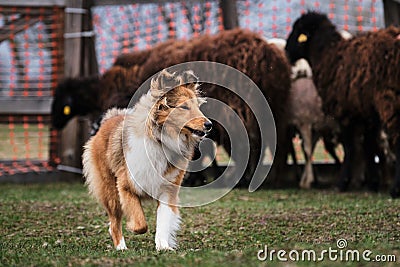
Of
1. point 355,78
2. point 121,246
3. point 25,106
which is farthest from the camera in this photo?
point 25,106

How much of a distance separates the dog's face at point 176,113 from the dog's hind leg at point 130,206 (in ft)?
1.65

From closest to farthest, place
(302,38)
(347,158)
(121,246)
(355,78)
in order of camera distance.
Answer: (121,246), (355,78), (347,158), (302,38)

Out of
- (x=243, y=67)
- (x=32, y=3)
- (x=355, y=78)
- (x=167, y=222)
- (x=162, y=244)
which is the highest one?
(x=32, y=3)

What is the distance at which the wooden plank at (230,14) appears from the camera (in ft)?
36.8

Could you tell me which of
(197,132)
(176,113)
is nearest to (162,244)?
(197,132)

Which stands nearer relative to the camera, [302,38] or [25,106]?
[302,38]

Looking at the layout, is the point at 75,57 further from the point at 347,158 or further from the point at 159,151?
the point at 159,151

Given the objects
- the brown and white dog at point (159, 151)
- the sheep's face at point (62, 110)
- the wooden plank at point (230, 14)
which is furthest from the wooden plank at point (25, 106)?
the brown and white dog at point (159, 151)

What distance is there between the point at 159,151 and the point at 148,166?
16 centimetres

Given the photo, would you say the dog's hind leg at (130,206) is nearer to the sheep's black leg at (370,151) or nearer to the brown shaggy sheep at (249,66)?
the brown shaggy sheep at (249,66)

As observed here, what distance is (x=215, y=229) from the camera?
19.5ft

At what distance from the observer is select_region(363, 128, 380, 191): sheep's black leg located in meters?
9.05

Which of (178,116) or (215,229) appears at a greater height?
(178,116)

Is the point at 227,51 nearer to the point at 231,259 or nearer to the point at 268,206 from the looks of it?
the point at 268,206
